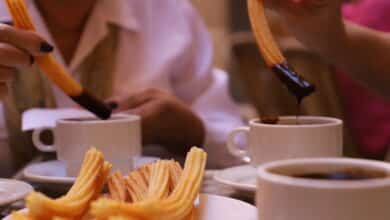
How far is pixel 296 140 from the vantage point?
2.33 ft

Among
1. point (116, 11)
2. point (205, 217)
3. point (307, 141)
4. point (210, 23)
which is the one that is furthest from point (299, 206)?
point (210, 23)

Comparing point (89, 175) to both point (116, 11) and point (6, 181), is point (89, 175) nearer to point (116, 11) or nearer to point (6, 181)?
point (6, 181)

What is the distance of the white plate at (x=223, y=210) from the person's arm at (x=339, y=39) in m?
0.39

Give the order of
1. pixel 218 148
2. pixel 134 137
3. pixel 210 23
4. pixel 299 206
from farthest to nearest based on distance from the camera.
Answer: pixel 210 23 < pixel 218 148 < pixel 134 137 < pixel 299 206

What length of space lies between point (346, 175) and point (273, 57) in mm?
321

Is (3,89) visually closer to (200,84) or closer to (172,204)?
(172,204)

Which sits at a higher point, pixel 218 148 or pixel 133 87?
pixel 133 87

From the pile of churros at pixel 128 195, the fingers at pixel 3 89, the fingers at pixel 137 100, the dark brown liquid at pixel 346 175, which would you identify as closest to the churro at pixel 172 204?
the pile of churros at pixel 128 195

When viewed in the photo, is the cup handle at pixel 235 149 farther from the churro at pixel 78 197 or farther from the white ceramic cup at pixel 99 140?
the churro at pixel 78 197

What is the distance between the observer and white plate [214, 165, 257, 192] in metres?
0.69

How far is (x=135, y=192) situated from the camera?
0.53m

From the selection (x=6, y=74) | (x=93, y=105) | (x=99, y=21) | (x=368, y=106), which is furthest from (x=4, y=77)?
A: (x=368, y=106)

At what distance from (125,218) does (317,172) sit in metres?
0.14

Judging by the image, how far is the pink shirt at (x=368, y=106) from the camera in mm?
1432
